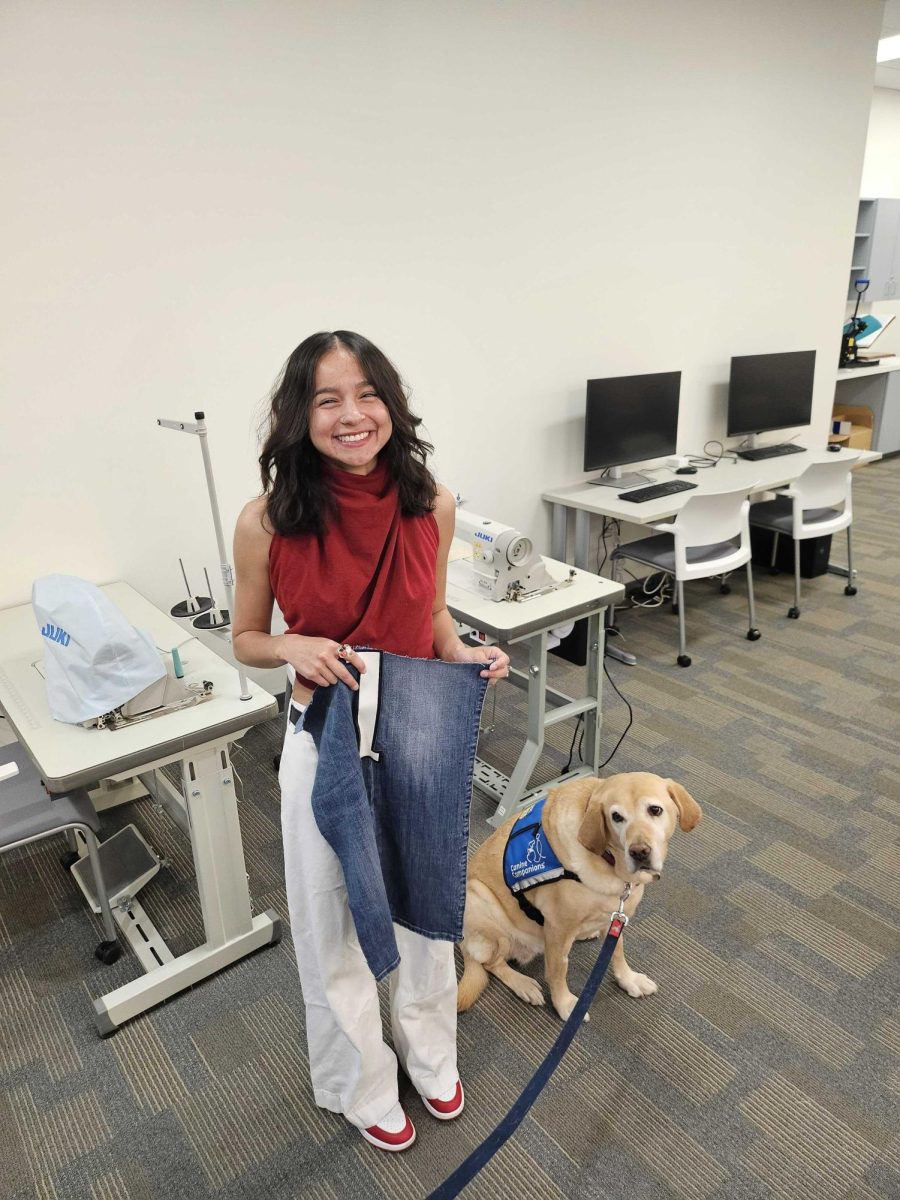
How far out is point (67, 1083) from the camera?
183 centimetres

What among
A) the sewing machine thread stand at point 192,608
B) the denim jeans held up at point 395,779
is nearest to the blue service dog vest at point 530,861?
the denim jeans held up at point 395,779

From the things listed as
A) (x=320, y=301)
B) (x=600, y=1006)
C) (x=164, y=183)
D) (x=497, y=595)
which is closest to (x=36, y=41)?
(x=164, y=183)

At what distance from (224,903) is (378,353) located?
5.05 feet

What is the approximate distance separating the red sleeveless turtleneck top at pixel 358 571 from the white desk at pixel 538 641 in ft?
3.34

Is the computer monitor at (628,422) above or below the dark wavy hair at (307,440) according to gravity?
below

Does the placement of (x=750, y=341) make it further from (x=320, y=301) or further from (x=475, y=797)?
(x=475, y=797)

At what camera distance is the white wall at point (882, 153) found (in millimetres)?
7375

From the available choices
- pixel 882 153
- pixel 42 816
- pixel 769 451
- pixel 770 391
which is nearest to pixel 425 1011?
pixel 42 816

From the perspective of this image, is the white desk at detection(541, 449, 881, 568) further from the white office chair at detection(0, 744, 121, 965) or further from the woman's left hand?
the white office chair at detection(0, 744, 121, 965)

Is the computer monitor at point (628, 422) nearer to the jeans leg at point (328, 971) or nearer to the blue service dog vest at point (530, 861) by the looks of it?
the blue service dog vest at point (530, 861)

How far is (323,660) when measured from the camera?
1255 mm

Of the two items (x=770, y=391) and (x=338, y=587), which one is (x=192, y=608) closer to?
(x=338, y=587)

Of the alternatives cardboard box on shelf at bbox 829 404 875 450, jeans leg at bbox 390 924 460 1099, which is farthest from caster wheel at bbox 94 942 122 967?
cardboard box on shelf at bbox 829 404 875 450

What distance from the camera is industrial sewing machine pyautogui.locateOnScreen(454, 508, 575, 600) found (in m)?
2.54
